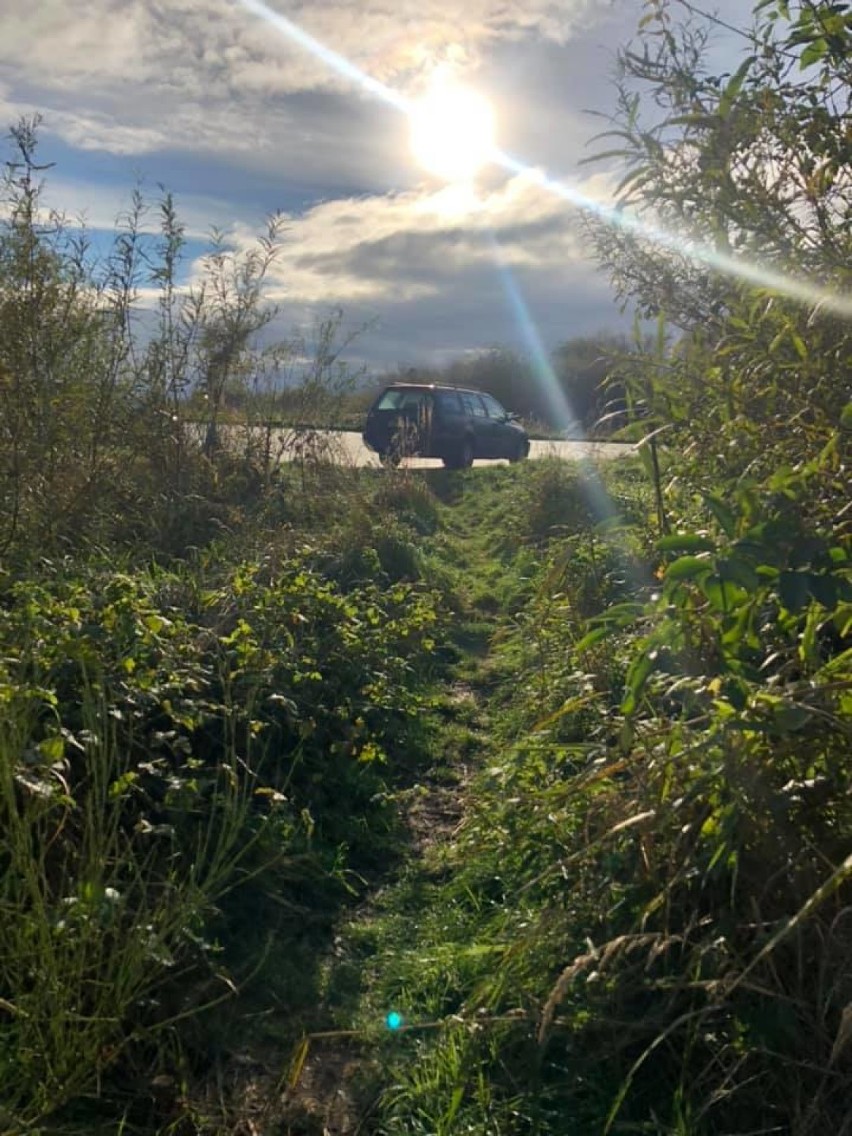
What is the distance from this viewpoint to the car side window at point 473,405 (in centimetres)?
2008

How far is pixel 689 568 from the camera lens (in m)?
1.91

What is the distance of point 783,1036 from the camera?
93.4 inches

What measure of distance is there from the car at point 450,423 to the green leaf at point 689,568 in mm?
13917

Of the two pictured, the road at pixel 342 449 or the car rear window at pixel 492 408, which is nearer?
the road at pixel 342 449

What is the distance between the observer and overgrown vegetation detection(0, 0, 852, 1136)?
7.75 feet

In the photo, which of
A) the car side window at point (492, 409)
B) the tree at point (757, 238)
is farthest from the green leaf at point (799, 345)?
the car side window at point (492, 409)

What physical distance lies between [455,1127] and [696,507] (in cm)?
238

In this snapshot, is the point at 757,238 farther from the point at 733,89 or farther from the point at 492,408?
the point at 492,408

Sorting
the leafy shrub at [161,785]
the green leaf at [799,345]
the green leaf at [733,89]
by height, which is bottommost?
the leafy shrub at [161,785]

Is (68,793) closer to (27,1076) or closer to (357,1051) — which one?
(27,1076)

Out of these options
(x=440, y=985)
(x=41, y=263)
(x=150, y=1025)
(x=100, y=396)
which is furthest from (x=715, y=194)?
(x=100, y=396)

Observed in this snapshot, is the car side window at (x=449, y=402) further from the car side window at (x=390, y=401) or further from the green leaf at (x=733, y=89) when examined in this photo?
the green leaf at (x=733, y=89)

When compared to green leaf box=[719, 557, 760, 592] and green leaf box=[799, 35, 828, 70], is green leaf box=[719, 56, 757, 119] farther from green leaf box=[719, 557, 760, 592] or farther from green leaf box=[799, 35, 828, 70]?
green leaf box=[719, 557, 760, 592]

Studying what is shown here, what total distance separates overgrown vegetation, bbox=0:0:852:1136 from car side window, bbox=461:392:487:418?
1546 centimetres
